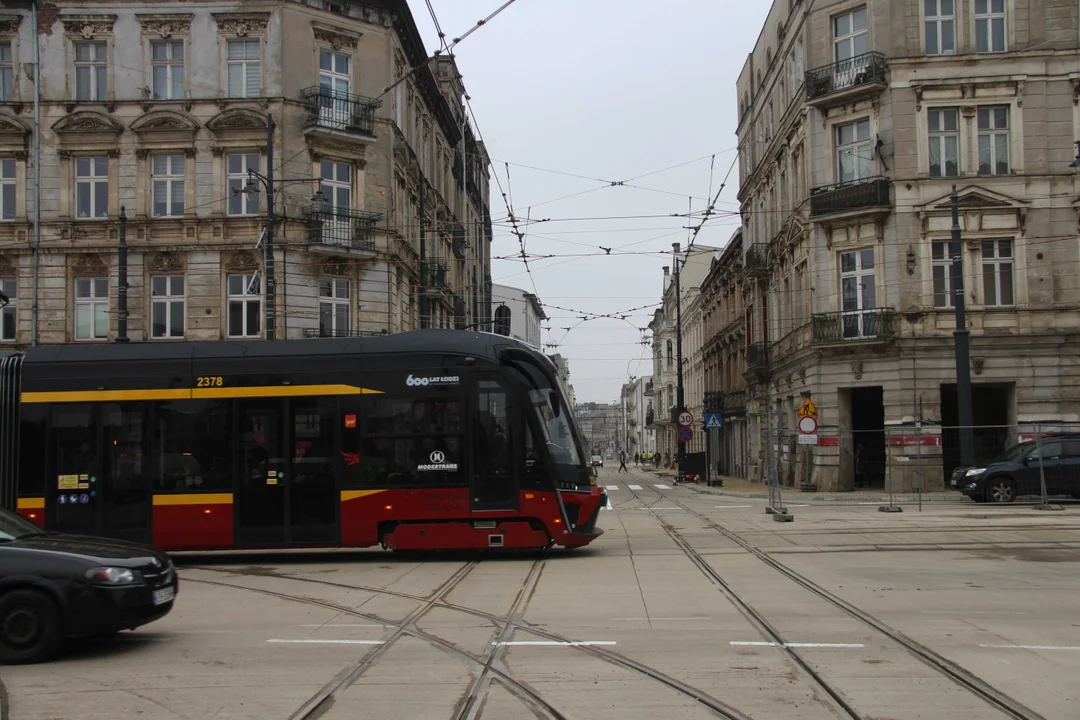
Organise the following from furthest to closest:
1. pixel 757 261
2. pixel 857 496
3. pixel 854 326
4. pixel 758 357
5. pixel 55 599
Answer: pixel 758 357 < pixel 757 261 < pixel 854 326 < pixel 857 496 < pixel 55 599

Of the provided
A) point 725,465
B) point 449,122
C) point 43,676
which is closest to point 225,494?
point 43,676

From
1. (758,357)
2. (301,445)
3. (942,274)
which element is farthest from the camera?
(758,357)

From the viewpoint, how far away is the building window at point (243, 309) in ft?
102

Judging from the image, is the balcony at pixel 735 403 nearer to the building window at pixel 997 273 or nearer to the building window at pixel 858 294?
the building window at pixel 858 294

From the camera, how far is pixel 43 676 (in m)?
8.14

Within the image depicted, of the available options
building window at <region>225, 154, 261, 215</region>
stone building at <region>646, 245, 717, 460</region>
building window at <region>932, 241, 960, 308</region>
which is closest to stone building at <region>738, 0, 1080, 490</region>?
building window at <region>932, 241, 960, 308</region>

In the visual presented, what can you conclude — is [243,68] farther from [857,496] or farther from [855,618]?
[855,618]

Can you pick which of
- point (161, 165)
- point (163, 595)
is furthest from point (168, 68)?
point (163, 595)

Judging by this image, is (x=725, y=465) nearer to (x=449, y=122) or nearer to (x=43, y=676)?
(x=449, y=122)

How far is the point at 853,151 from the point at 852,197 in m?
1.79

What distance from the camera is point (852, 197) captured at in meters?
32.9

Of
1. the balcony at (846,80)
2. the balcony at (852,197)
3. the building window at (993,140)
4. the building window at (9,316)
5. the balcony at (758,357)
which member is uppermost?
the balcony at (846,80)

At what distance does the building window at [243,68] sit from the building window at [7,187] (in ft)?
23.7

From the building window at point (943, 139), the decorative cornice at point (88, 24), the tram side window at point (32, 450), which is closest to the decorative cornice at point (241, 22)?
the decorative cornice at point (88, 24)
